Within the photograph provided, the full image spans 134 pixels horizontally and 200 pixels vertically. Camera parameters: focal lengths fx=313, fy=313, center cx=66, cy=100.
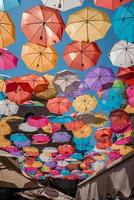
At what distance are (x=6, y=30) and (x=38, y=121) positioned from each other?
6222mm

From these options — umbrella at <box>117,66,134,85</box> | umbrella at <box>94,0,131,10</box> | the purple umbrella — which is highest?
umbrella at <box>94,0,131,10</box>

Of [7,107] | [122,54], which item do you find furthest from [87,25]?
[7,107]

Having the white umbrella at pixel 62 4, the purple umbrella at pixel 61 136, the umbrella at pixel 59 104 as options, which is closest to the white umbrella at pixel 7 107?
the umbrella at pixel 59 104

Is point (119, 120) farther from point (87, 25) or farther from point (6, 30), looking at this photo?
point (6, 30)

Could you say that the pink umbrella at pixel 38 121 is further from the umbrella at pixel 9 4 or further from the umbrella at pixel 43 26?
the umbrella at pixel 9 4

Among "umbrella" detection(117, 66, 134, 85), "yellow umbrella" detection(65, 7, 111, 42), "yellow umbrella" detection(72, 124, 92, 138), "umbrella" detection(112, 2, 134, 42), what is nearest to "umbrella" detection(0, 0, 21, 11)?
"yellow umbrella" detection(65, 7, 111, 42)

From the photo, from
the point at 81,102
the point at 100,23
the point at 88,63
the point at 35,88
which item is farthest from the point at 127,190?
the point at 81,102

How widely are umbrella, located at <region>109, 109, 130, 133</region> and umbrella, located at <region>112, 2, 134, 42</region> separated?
467 centimetres

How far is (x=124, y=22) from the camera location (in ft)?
22.6

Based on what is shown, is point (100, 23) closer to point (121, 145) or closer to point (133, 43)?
point (133, 43)

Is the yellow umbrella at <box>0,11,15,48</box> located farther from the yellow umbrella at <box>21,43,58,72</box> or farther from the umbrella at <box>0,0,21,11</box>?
the yellow umbrella at <box>21,43,58,72</box>

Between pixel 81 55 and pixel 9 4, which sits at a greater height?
pixel 9 4

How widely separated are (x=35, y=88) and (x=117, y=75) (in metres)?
2.57

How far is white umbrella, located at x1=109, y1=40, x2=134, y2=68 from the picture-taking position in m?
7.93
